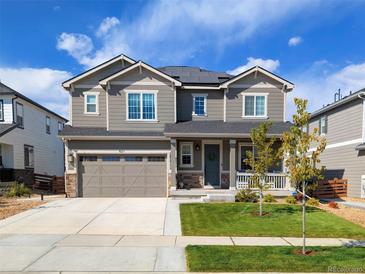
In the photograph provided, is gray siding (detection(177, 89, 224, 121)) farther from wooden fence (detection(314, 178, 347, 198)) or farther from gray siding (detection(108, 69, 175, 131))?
wooden fence (detection(314, 178, 347, 198))

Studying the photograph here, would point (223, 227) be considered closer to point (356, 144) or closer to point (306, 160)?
point (306, 160)

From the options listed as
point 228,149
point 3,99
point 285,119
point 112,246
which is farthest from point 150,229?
point 3,99

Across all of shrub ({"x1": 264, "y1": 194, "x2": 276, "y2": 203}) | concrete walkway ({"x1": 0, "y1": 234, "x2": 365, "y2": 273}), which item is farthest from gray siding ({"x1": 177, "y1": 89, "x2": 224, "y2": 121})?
concrete walkway ({"x1": 0, "y1": 234, "x2": 365, "y2": 273})

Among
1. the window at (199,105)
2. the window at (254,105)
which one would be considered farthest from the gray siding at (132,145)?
the window at (254,105)

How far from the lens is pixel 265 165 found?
10953 millimetres

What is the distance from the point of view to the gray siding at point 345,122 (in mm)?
16031

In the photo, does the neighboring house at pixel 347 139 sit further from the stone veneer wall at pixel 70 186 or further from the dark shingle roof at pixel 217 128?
the stone veneer wall at pixel 70 186

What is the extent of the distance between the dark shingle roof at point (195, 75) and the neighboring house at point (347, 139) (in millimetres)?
7453

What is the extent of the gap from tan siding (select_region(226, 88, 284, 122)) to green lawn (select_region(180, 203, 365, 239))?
6.07m

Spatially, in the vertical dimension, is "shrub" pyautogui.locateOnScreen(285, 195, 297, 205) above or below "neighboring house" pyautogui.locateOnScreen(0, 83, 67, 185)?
below

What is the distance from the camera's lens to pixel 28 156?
2173 cm

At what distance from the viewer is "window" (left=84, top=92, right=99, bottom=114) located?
1670cm

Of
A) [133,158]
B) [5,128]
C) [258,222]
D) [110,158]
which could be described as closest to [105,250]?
[258,222]

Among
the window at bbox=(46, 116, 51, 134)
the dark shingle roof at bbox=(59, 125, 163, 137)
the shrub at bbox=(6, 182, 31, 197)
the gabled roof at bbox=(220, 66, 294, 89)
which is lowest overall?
the shrub at bbox=(6, 182, 31, 197)
